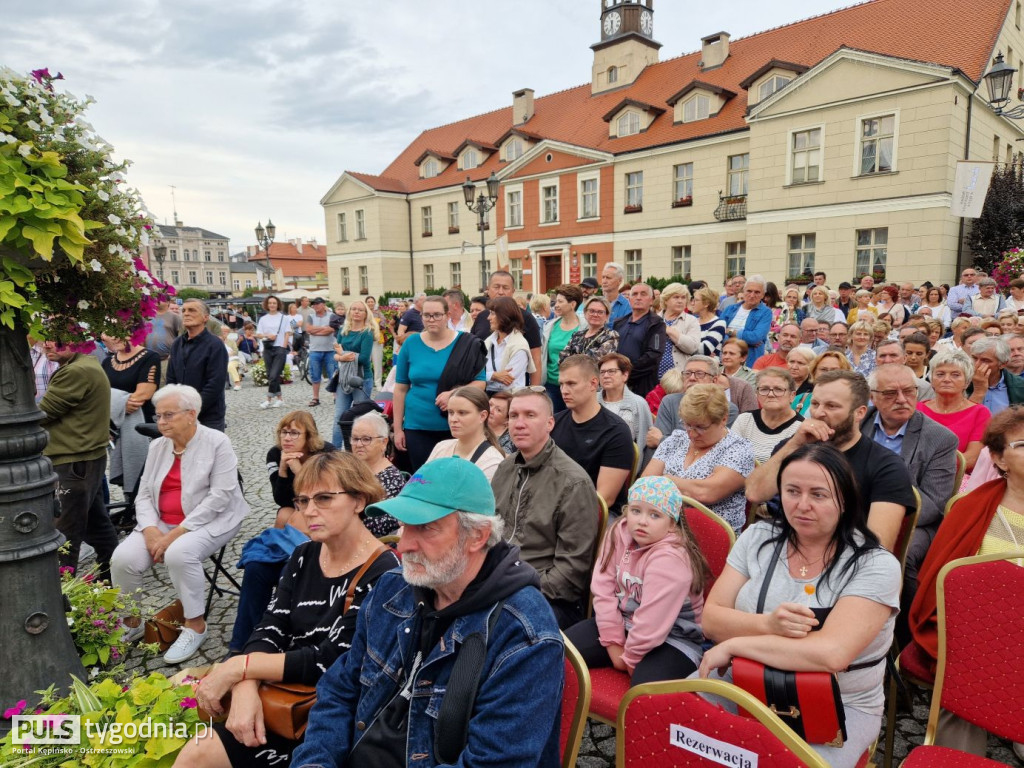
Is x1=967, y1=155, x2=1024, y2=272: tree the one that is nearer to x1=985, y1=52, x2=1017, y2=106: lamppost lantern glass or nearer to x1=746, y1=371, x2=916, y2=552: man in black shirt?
x1=985, y1=52, x2=1017, y2=106: lamppost lantern glass

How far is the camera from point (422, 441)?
5199mm

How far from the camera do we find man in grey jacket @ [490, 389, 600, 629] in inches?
120

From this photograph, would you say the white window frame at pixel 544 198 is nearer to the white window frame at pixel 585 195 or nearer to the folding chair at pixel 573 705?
the white window frame at pixel 585 195

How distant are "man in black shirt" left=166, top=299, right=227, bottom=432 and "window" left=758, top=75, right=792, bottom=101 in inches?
923

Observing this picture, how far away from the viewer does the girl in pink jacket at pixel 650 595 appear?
2.59 m

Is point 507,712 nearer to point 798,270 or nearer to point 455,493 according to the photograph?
point 455,493

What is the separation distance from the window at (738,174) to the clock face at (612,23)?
13333 mm

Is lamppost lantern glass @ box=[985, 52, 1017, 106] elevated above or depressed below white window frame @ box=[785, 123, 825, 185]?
below

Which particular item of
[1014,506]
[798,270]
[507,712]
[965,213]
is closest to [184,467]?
[507,712]

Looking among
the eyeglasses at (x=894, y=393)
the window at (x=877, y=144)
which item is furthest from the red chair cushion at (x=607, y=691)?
the window at (x=877, y=144)

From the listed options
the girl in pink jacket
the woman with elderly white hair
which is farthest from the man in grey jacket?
the woman with elderly white hair

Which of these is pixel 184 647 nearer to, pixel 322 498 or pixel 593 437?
pixel 322 498

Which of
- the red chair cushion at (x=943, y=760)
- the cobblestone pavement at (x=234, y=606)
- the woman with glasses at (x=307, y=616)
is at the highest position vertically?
the woman with glasses at (x=307, y=616)

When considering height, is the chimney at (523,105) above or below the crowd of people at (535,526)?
above
